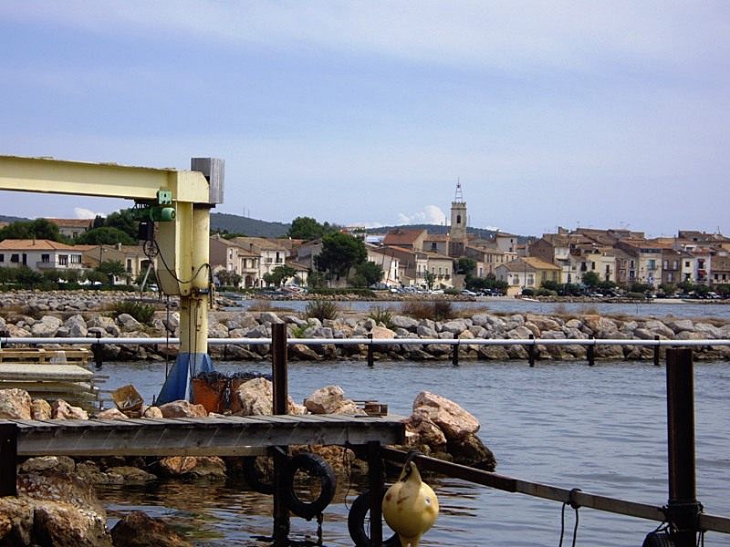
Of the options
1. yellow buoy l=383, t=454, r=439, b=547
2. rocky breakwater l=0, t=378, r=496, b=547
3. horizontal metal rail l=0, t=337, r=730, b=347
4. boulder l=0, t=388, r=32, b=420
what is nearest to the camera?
yellow buoy l=383, t=454, r=439, b=547

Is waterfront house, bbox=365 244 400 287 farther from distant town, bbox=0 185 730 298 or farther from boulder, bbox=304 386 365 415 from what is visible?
boulder, bbox=304 386 365 415

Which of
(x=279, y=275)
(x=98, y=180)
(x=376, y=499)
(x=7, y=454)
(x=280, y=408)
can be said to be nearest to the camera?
(x=7, y=454)

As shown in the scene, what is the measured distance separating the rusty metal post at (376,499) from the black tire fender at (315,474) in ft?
1.60

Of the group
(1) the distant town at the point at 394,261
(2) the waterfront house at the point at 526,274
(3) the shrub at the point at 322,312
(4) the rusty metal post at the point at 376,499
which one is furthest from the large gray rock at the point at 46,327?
(2) the waterfront house at the point at 526,274

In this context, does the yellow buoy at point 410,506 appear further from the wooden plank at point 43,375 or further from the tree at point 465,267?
the tree at point 465,267

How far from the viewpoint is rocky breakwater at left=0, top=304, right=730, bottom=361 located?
3288 centimetres

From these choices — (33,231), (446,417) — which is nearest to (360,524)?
(446,417)

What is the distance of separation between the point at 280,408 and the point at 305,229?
169226 millimetres

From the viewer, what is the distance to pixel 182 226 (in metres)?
16.1

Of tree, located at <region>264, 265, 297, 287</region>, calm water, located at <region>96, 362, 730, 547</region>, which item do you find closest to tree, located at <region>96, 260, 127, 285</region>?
tree, located at <region>264, 265, 297, 287</region>

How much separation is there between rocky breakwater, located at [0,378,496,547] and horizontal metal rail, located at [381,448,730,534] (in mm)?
2419

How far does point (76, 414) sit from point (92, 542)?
14.8ft

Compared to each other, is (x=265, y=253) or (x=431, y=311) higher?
(x=265, y=253)

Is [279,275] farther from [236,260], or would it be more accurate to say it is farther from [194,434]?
[194,434]
